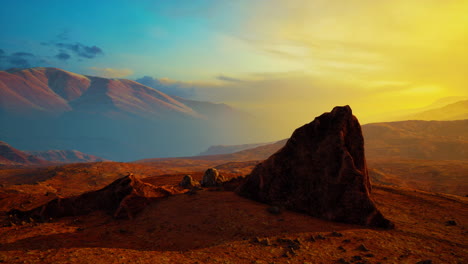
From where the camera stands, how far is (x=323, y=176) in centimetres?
1209

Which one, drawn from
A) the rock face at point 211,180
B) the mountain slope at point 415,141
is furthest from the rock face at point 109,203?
the mountain slope at point 415,141

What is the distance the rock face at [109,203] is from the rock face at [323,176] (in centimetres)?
531

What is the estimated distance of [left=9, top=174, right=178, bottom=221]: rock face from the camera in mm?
12461

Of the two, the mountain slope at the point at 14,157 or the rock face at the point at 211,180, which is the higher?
the rock face at the point at 211,180

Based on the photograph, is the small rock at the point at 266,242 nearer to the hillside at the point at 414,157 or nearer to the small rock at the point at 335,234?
the small rock at the point at 335,234

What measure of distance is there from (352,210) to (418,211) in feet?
18.2

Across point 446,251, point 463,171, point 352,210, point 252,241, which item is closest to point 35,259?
point 252,241

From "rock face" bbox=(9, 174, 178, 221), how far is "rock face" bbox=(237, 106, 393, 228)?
531 centimetres

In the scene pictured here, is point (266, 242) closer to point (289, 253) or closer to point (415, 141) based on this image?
point (289, 253)

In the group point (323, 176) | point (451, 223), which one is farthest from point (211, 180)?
point (451, 223)

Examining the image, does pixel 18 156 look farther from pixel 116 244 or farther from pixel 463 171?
pixel 463 171

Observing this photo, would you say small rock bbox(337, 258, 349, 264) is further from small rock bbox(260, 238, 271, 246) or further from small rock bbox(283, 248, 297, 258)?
small rock bbox(260, 238, 271, 246)

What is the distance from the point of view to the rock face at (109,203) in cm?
1246

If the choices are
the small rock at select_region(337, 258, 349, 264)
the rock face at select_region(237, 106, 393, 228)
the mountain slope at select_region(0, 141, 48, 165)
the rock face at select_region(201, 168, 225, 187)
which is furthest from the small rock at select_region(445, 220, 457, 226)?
the mountain slope at select_region(0, 141, 48, 165)
